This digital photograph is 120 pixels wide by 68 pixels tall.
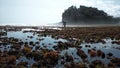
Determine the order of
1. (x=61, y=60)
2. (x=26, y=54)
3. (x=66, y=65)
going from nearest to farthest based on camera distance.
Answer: (x=66, y=65) → (x=61, y=60) → (x=26, y=54)

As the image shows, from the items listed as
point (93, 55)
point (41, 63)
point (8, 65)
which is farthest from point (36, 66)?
point (93, 55)

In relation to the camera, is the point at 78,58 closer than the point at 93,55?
Yes

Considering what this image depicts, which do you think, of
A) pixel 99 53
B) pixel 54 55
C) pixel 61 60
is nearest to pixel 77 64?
pixel 61 60

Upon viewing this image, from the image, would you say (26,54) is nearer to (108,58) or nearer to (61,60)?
(61,60)

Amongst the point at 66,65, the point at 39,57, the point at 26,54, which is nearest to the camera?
the point at 66,65

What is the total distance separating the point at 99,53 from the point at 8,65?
39.8 feet

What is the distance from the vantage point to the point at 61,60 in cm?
2375

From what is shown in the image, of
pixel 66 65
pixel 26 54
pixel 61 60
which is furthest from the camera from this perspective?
pixel 26 54

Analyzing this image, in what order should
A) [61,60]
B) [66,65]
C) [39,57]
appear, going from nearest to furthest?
[66,65], [61,60], [39,57]

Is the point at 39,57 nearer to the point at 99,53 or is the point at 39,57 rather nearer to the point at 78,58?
the point at 78,58

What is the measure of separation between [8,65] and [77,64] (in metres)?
7.11

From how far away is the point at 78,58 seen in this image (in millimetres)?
24938

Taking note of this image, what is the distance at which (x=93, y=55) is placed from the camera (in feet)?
87.3

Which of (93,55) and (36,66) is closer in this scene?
(36,66)
